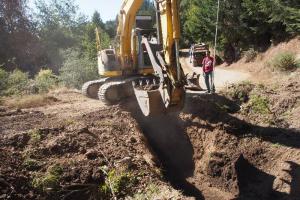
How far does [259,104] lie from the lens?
33.3 ft

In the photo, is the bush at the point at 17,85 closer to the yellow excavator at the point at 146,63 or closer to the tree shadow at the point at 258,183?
the yellow excavator at the point at 146,63

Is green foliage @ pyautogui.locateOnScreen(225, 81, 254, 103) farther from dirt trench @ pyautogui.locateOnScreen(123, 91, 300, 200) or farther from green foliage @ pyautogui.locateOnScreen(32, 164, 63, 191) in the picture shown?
green foliage @ pyautogui.locateOnScreen(32, 164, 63, 191)

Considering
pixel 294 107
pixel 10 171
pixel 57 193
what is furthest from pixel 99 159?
pixel 294 107

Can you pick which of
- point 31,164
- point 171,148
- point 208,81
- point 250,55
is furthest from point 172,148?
point 250,55

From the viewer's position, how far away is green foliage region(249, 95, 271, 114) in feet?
32.7

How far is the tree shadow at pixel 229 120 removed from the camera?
879 centimetres

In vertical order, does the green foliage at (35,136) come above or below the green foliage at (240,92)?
below

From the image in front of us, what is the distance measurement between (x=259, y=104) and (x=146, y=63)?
3.59 m

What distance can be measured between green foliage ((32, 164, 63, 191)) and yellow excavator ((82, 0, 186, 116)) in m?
2.62

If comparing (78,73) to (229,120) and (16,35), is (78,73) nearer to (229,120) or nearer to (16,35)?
(229,120)

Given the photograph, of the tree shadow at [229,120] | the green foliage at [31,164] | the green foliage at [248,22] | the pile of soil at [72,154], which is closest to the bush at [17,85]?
the pile of soil at [72,154]

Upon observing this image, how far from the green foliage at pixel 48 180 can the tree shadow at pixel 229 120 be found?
181 inches

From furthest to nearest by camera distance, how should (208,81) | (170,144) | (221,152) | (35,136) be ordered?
(208,81)
(170,144)
(221,152)
(35,136)

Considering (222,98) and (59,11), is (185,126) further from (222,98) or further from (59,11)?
(59,11)
